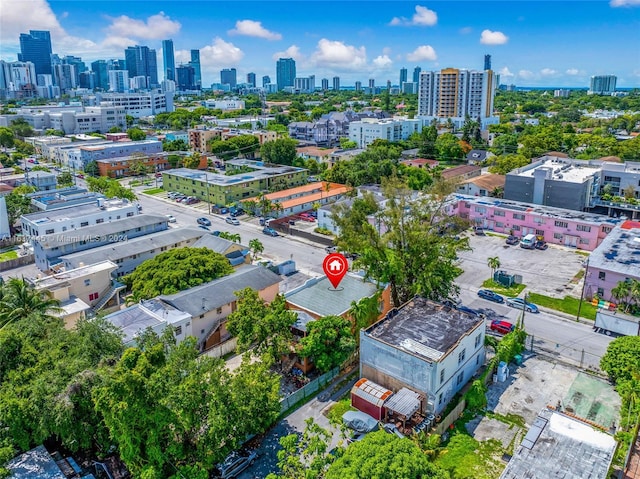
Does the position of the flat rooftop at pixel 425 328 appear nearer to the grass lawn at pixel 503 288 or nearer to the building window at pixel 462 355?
the building window at pixel 462 355

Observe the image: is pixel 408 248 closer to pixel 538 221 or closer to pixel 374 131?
pixel 538 221

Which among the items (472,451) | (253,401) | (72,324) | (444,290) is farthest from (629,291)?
(72,324)

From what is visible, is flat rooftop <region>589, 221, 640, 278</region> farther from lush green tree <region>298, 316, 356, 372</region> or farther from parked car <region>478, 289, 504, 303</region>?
lush green tree <region>298, 316, 356, 372</region>

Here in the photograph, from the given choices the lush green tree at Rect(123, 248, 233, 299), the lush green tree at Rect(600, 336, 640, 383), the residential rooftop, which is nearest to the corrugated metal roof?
the residential rooftop

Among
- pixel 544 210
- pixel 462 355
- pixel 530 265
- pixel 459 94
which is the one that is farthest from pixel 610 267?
pixel 459 94

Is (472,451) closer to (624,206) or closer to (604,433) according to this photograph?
(604,433)

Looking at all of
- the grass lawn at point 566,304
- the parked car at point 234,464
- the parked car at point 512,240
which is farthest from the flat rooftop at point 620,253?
the parked car at point 234,464
